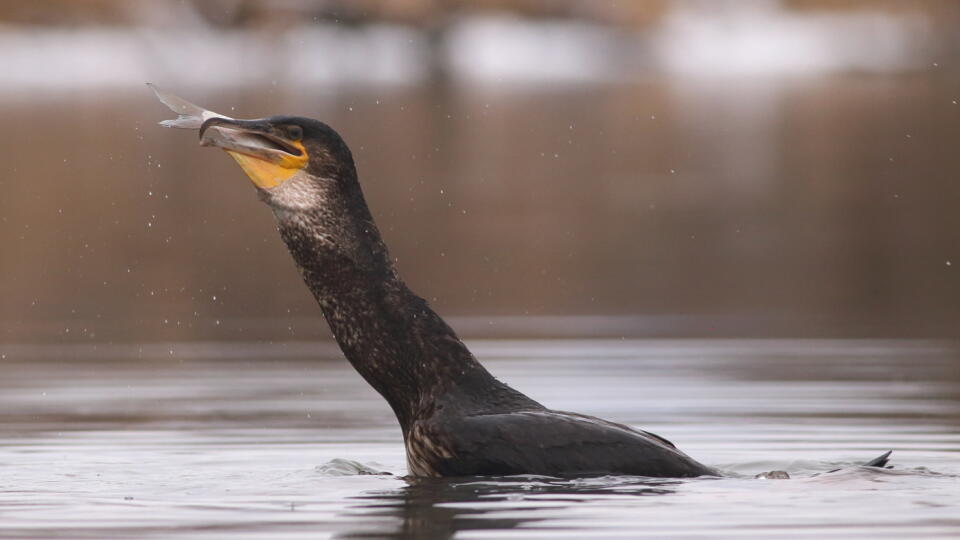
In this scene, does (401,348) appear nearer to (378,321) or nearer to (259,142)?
(378,321)

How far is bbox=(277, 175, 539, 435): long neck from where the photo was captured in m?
7.67

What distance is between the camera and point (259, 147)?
7.45 m

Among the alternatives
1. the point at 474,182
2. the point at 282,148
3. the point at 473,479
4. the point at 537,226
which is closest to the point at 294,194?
the point at 282,148

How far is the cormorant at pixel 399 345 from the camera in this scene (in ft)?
24.7

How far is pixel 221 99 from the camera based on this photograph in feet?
171

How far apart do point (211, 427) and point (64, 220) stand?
47.5 ft

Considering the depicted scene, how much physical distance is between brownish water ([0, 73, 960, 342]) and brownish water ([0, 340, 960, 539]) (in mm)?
1281

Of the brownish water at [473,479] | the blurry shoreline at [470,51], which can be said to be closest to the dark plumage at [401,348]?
the brownish water at [473,479]

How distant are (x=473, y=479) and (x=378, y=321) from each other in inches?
25.1

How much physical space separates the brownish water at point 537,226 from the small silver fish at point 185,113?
589 cm

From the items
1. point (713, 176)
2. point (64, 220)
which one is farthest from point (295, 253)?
point (713, 176)

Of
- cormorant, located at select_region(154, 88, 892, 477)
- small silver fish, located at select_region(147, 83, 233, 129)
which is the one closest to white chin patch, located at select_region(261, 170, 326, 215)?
cormorant, located at select_region(154, 88, 892, 477)

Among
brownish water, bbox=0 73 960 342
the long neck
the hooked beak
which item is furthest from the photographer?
brownish water, bbox=0 73 960 342

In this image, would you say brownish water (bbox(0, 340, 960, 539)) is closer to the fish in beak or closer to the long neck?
the long neck
